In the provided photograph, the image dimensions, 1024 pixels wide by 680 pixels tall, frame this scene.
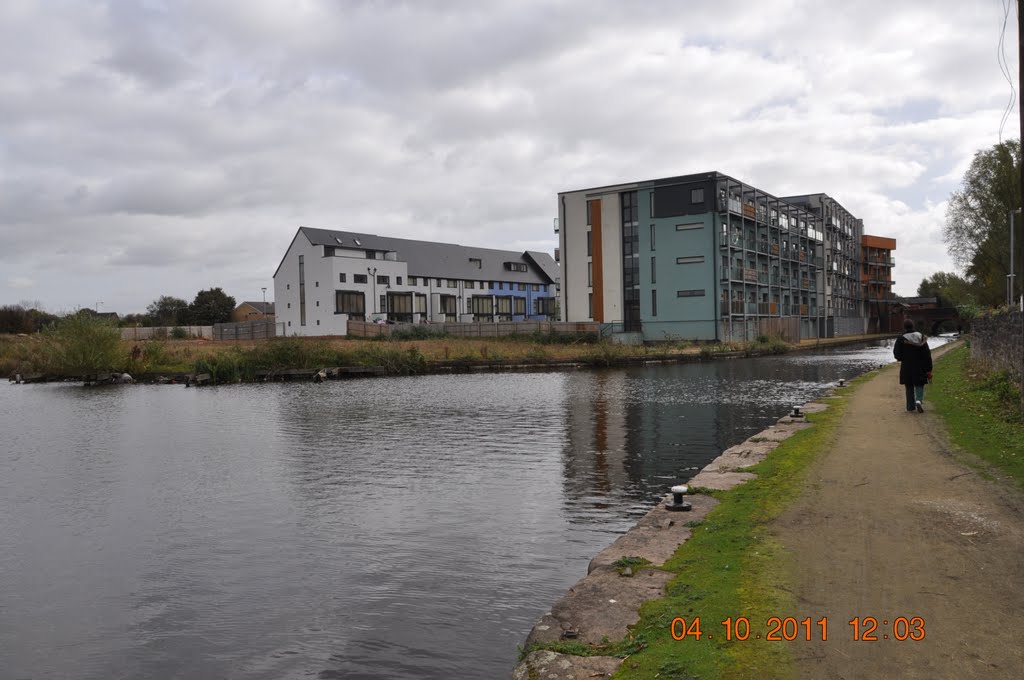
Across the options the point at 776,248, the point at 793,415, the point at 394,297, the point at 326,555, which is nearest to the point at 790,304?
the point at 776,248

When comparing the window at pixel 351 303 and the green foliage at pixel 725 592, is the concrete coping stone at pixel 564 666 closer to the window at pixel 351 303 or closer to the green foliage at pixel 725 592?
the green foliage at pixel 725 592

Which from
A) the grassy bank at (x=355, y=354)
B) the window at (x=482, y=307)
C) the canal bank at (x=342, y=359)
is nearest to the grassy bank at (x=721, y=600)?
the canal bank at (x=342, y=359)

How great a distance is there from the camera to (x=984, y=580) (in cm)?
576

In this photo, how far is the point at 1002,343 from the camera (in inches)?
771

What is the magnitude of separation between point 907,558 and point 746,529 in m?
1.63

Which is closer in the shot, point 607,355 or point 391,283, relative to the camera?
point 607,355

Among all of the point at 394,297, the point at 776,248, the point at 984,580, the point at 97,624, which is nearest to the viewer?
the point at 984,580

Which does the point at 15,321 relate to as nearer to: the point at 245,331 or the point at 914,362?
the point at 245,331

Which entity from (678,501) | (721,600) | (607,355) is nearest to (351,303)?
(607,355)

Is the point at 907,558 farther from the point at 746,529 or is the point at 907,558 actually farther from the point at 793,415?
the point at 793,415

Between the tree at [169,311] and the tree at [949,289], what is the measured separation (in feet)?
341

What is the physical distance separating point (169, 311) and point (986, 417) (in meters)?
115

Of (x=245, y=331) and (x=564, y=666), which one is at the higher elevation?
(x=245, y=331)

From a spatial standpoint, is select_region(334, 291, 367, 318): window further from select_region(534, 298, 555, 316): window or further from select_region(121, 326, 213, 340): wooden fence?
select_region(534, 298, 555, 316): window
